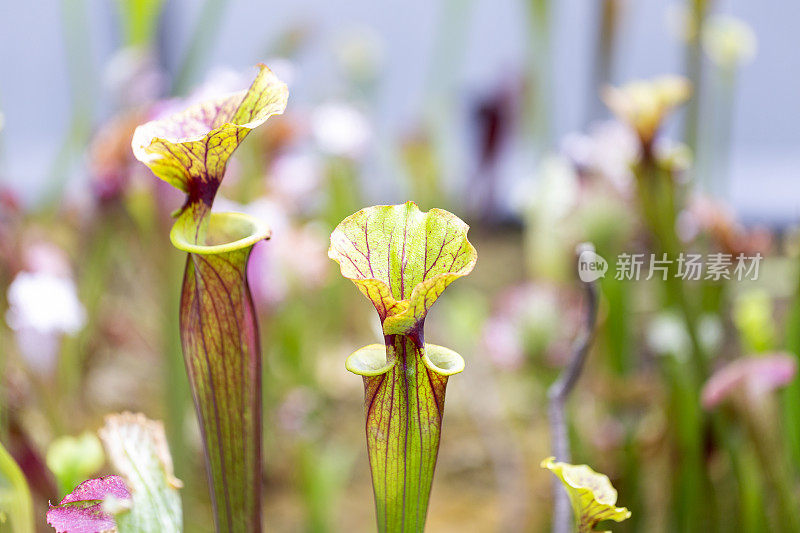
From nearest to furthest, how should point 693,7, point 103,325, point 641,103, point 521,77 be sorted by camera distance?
point 641,103, point 693,7, point 103,325, point 521,77

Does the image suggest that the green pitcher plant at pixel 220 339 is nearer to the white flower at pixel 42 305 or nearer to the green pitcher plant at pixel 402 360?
the green pitcher plant at pixel 402 360

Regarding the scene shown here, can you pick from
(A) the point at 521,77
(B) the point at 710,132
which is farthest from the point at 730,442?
(A) the point at 521,77

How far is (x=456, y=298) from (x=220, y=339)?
996 millimetres

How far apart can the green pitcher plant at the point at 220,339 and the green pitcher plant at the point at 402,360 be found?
0.13ft

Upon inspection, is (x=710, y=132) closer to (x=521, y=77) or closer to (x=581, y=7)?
(x=521, y=77)

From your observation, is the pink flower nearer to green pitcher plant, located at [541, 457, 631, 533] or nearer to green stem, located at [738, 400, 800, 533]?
green stem, located at [738, 400, 800, 533]

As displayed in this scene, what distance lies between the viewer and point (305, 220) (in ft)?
3.52

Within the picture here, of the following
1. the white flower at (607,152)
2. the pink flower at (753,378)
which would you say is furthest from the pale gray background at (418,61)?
the pink flower at (753,378)

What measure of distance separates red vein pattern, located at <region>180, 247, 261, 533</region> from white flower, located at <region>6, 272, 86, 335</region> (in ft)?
0.90

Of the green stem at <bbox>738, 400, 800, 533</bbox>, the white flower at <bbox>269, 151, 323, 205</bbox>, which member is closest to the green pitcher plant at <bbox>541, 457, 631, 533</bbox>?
the green stem at <bbox>738, 400, 800, 533</bbox>

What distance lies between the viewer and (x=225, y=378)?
229mm

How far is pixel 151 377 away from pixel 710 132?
0.92m

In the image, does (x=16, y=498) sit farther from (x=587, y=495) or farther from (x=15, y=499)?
(x=587, y=495)

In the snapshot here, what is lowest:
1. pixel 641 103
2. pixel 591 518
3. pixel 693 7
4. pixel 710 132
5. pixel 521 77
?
pixel 591 518
